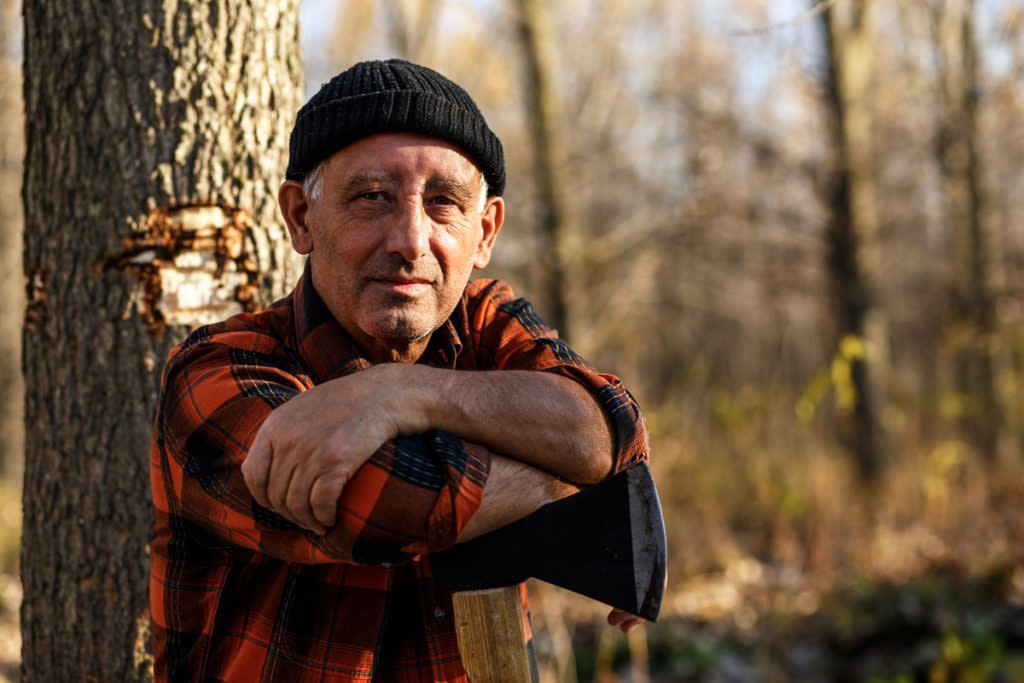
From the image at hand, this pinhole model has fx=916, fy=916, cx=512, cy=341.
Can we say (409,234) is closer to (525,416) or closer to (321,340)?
(321,340)

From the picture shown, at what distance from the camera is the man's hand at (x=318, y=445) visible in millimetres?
1372

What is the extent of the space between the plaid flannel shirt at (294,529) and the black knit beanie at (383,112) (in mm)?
280

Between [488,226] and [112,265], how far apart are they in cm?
107

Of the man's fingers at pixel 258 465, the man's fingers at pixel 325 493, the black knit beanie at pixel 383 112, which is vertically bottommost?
the man's fingers at pixel 325 493

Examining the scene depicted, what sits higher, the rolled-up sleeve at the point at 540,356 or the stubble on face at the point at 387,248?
the stubble on face at the point at 387,248

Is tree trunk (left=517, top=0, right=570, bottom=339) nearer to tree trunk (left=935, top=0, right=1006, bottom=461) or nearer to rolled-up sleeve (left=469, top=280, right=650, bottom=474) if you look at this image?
tree trunk (left=935, top=0, right=1006, bottom=461)

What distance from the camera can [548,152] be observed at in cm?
714

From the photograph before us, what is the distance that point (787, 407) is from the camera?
8.91m

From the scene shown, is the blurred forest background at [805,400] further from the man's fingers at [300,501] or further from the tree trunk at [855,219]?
the man's fingers at [300,501]

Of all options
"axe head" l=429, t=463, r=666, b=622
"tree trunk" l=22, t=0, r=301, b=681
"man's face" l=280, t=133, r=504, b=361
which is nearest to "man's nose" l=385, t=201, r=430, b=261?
"man's face" l=280, t=133, r=504, b=361

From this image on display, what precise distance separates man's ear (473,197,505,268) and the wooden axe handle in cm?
69

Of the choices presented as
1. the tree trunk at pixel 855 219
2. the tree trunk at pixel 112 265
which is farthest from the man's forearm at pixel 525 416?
the tree trunk at pixel 855 219

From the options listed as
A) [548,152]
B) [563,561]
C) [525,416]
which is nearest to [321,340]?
[525,416]

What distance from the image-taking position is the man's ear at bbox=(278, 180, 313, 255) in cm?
179
